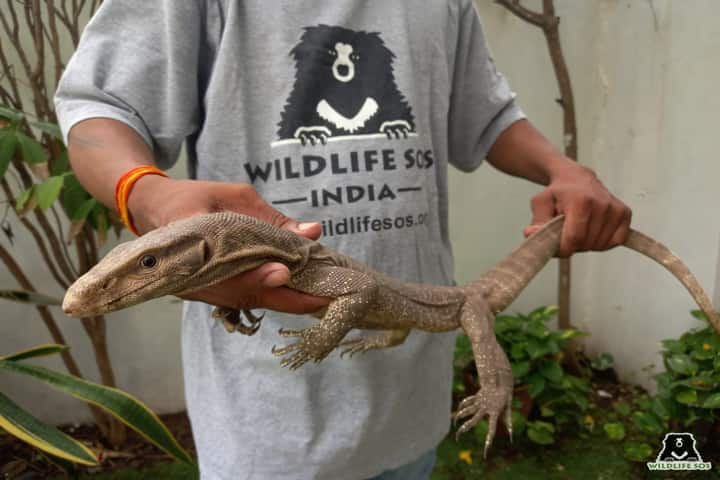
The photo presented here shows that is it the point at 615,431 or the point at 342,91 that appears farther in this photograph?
the point at 615,431

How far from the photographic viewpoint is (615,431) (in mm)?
3621

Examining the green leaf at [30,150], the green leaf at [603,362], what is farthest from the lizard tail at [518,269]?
the green leaf at [603,362]

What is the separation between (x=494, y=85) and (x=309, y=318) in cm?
119

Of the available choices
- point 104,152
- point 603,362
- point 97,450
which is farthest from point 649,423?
point 97,450

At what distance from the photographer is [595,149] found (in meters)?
4.24

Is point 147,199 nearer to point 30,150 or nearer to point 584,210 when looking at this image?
point 30,150

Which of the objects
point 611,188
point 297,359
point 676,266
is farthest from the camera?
point 611,188

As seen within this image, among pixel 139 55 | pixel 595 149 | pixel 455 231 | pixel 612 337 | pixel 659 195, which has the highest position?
pixel 139 55

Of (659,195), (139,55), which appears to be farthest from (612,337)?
(139,55)

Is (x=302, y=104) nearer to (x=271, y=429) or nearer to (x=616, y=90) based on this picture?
(x=271, y=429)

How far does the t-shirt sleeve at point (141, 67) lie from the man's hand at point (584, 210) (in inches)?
53.5

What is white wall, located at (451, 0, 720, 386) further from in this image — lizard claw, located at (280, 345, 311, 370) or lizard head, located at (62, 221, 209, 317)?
lizard head, located at (62, 221, 209, 317)

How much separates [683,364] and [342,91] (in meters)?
2.63

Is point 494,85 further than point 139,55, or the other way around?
point 494,85
